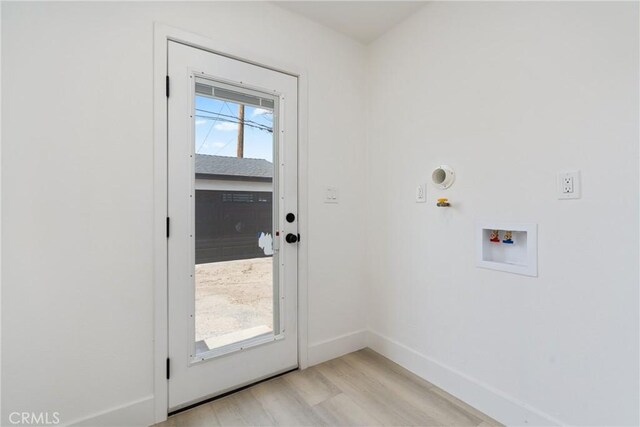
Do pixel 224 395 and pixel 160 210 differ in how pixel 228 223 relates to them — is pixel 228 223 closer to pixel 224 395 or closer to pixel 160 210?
pixel 160 210

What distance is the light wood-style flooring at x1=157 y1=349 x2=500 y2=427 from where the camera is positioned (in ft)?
5.19

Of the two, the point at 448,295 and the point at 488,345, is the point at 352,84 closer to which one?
the point at 448,295

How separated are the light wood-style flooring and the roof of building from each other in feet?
4.50

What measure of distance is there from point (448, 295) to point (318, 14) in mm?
2133

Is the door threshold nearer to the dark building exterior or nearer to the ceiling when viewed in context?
the dark building exterior

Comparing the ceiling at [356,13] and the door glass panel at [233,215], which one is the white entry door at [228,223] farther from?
the ceiling at [356,13]

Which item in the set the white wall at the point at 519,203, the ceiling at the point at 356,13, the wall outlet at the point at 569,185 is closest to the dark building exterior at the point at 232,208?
the white wall at the point at 519,203

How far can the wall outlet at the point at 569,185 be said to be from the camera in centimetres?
133

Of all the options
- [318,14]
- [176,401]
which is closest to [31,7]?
[318,14]

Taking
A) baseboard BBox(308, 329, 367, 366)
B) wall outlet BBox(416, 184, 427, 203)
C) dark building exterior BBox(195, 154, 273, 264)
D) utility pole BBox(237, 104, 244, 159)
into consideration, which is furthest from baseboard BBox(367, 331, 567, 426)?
utility pole BBox(237, 104, 244, 159)

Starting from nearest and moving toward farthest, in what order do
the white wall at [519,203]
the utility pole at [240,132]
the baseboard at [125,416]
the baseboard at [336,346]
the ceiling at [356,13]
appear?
the white wall at [519,203]
the baseboard at [125,416]
the utility pole at [240,132]
the ceiling at [356,13]
the baseboard at [336,346]

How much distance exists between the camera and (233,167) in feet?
6.10

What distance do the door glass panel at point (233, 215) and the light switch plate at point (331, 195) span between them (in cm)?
44

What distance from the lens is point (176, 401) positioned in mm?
1648
